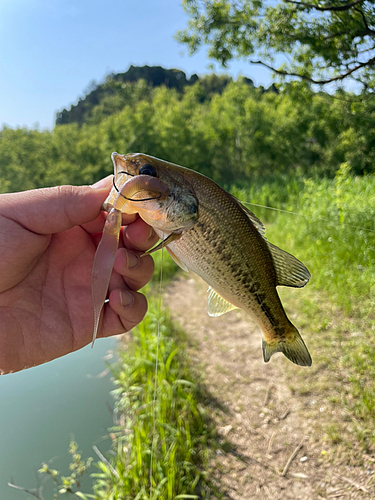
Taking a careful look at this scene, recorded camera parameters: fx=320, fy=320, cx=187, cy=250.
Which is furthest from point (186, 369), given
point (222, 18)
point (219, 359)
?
point (222, 18)

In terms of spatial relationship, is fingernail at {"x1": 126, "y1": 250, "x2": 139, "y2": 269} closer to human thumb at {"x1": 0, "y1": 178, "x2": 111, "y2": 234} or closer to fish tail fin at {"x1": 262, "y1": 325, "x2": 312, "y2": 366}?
human thumb at {"x1": 0, "y1": 178, "x2": 111, "y2": 234}

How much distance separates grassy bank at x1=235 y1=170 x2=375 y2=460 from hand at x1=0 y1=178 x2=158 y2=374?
2479 millimetres

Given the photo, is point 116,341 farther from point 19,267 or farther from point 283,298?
point 19,267

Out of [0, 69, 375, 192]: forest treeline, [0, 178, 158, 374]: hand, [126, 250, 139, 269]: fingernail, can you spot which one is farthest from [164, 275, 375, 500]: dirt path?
[0, 69, 375, 192]: forest treeline

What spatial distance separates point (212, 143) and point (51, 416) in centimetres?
2316

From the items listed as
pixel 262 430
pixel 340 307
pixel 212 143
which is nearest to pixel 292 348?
pixel 262 430

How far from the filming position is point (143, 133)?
22625 mm

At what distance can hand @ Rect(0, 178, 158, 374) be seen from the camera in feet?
5.77

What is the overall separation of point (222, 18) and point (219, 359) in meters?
8.18

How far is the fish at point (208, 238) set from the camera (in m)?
1.40

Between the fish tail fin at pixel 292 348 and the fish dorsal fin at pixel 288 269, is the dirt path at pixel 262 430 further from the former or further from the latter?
the fish dorsal fin at pixel 288 269

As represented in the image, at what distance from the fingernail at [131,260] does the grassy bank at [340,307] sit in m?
2.43

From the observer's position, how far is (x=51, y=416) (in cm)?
462

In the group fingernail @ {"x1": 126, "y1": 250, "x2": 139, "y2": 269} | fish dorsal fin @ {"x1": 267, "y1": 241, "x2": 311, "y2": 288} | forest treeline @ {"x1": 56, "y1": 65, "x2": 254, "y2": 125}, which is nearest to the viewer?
fish dorsal fin @ {"x1": 267, "y1": 241, "x2": 311, "y2": 288}
